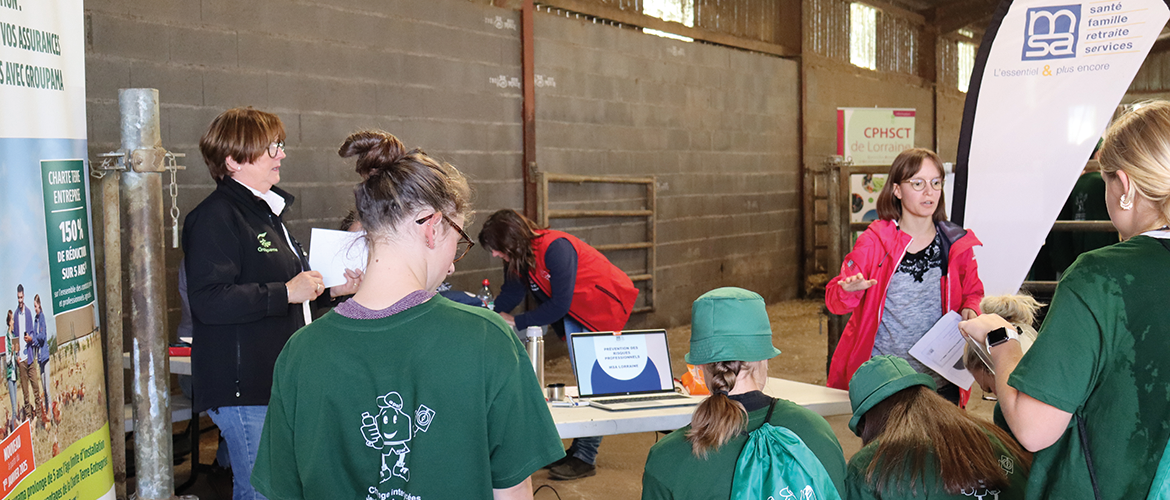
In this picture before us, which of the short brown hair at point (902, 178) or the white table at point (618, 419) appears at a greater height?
the short brown hair at point (902, 178)

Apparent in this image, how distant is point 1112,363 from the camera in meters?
1.25

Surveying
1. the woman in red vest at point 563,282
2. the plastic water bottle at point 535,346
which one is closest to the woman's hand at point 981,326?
the plastic water bottle at point 535,346

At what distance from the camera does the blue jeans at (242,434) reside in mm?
2168

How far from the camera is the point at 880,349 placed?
107 inches

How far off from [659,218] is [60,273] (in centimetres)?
574

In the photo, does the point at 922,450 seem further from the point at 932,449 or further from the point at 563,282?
the point at 563,282

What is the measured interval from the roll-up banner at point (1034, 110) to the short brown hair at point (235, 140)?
2674 millimetres

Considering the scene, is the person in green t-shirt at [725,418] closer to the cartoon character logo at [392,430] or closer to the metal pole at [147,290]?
the cartoon character logo at [392,430]

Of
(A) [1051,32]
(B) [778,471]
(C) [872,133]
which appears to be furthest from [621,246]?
(B) [778,471]

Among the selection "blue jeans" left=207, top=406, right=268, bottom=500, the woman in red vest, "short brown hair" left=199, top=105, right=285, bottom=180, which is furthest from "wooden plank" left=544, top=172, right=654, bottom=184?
"blue jeans" left=207, top=406, right=268, bottom=500

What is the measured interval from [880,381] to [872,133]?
7641 mm

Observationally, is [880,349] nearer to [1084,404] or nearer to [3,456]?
[1084,404]

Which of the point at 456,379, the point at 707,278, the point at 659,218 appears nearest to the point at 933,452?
the point at 456,379

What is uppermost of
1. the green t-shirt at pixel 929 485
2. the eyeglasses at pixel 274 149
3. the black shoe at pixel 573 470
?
the eyeglasses at pixel 274 149
